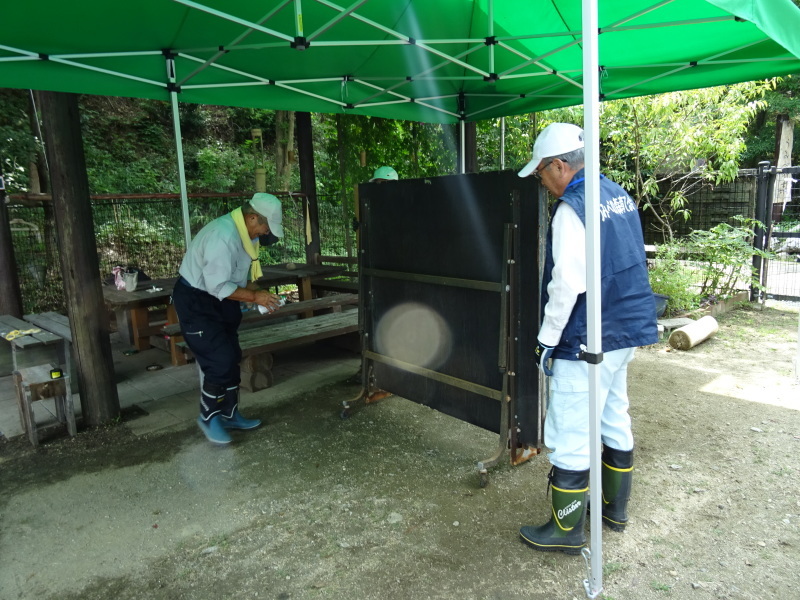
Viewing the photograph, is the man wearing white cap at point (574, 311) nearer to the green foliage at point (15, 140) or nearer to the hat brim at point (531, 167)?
the hat brim at point (531, 167)

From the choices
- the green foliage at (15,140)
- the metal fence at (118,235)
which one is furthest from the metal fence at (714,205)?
the green foliage at (15,140)

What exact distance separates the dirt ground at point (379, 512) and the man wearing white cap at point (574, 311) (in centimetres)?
36

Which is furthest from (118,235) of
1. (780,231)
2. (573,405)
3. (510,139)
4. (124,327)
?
(780,231)

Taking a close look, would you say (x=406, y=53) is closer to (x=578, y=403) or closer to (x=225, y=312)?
(x=225, y=312)

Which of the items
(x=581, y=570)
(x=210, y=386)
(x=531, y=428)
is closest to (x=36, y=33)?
(x=210, y=386)

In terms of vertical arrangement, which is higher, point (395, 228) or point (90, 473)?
point (395, 228)

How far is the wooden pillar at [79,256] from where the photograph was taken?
387cm

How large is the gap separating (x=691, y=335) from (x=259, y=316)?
4.35m

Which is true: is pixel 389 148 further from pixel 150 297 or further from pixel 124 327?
pixel 124 327

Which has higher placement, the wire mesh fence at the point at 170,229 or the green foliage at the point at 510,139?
the green foliage at the point at 510,139

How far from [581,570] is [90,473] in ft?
9.70

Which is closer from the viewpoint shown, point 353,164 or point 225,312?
point 225,312

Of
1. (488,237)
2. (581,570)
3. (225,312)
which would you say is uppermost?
(488,237)

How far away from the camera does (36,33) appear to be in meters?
3.55
